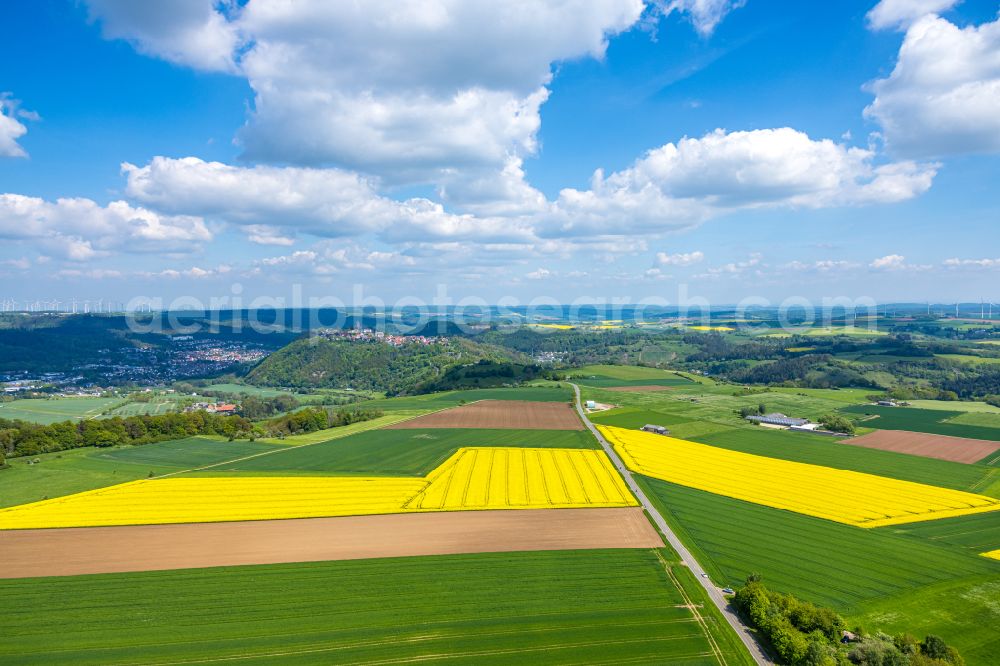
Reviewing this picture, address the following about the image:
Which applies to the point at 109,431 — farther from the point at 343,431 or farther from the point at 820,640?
the point at 820,640

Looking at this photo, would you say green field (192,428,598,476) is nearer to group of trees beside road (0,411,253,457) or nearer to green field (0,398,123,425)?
group of trees beside road (0,411,253,457)

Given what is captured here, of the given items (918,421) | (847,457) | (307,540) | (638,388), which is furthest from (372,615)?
(638,388)

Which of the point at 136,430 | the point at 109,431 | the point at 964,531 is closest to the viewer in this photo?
the point at 964,531

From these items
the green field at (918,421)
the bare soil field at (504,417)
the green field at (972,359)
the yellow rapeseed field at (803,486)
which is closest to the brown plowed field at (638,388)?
the bare soil field at (504,417)

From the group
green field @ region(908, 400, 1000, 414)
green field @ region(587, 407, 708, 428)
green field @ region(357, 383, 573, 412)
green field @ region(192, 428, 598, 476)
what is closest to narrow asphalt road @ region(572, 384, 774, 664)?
green field @ region(192, 428, 598, 476)

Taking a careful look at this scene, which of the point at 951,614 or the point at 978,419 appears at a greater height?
the point at 978,419

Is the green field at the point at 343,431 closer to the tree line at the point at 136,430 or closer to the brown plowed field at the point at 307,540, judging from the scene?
the tree line at the point at 136,430
